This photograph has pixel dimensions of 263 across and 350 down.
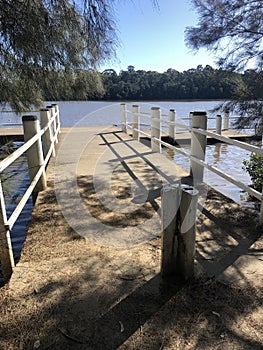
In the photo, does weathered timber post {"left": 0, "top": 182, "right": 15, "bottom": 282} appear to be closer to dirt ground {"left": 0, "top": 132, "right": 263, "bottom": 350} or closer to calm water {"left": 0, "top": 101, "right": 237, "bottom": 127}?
dirt ground {"left": 0, "top": 132, "right": 263, "bottom": 350}

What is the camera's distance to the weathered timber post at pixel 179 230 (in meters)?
1.92

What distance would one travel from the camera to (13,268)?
84.4 inches

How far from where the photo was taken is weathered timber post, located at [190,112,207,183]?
4109 mm

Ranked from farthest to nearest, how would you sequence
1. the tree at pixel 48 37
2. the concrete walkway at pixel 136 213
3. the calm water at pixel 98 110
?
the calm water at pixel 98 110
the tree at pixel 48 37
the concrete walkway at pixel 136 213

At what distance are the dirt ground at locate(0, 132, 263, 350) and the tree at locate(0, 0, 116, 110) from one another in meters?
2.07

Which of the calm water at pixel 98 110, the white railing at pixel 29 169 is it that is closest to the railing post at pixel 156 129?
the calm water at pixel 98 110

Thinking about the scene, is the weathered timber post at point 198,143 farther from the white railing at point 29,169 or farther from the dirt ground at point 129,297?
the white railing at point 29,169

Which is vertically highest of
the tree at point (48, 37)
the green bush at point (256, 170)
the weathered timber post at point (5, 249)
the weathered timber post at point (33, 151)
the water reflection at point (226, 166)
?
the tree at point (48, 37)

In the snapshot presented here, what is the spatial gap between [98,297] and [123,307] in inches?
7.2

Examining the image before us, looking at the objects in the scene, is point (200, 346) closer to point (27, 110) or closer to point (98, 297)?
point (98, 297)

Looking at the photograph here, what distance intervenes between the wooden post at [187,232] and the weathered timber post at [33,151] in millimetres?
2338

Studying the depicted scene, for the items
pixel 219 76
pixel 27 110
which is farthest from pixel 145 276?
pixel 27 110

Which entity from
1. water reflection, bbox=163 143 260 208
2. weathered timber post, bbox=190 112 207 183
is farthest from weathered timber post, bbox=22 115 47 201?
water reflection, bbox=163 143 260 208

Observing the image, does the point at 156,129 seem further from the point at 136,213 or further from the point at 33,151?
the point at 136,213
